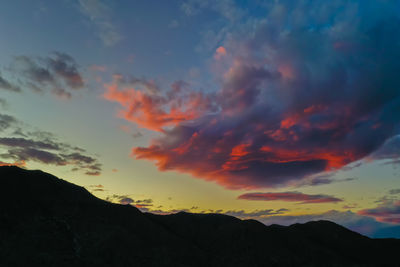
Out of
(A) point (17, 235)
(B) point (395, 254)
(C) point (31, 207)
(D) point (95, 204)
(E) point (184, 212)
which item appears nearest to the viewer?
(A) point (17, 235)

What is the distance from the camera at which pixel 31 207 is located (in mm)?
66250

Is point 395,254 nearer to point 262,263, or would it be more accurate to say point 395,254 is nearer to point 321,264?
point 321,264

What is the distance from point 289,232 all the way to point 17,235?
81056 mm

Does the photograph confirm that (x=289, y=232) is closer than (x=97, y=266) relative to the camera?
No

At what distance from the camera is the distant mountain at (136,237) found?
190ft

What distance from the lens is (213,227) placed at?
9706cm

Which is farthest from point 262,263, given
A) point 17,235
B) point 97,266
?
point 17,235

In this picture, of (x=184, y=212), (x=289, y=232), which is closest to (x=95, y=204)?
(x=184, y=212)

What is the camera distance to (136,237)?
72.6 metres

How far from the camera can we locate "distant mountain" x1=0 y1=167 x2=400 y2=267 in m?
57.8

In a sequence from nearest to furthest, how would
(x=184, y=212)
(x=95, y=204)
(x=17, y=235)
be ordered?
(x=17, y=235) → (x=95, y=204) → (x=184, y=212)

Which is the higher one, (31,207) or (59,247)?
(31,207)

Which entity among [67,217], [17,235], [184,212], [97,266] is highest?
[184,212]

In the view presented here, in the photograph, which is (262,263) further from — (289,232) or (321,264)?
(289,232)
